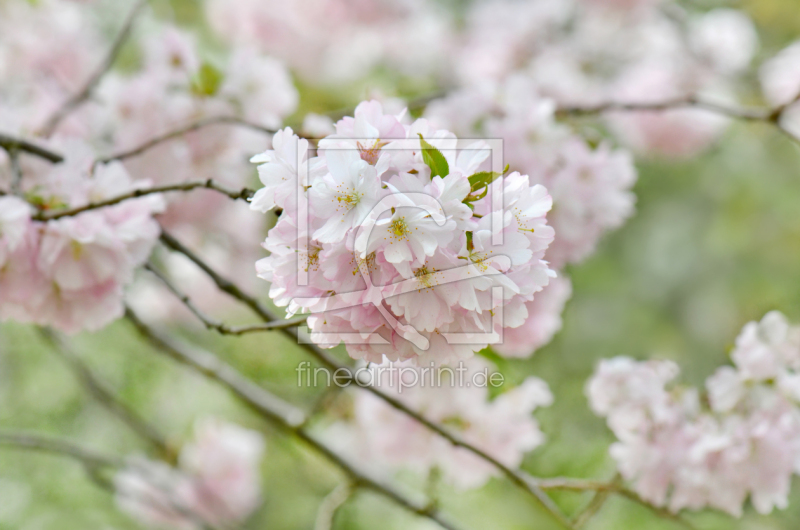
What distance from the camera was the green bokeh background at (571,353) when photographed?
212 cm

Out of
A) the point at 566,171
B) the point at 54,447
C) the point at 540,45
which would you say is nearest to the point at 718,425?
the point at 566,171

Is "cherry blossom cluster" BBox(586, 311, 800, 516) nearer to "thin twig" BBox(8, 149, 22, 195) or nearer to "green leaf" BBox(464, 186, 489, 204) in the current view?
"green leaf" BBox(464, 186, 489, 204)

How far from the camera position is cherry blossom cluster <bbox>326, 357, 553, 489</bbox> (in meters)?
1.23

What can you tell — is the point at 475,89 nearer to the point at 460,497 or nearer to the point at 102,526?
the point at 460,497

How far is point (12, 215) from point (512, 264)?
557 millimetres

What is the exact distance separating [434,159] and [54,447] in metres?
1.04

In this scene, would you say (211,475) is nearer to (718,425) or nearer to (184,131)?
(184,131)

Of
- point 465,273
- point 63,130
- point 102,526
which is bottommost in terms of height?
point 102,526

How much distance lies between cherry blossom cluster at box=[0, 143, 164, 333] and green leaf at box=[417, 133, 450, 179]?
389 mm

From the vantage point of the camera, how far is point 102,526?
7.02ft

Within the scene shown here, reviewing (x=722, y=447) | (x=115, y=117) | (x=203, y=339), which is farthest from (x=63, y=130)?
(x=203, y=339)

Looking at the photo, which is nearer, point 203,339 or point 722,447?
point 722,447

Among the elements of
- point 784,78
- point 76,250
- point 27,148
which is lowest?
point 76,250

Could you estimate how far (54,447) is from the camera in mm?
1199
